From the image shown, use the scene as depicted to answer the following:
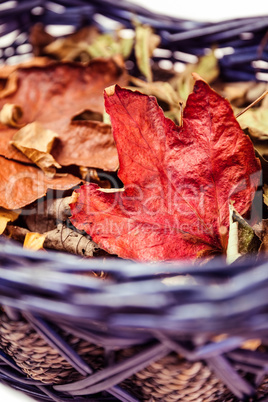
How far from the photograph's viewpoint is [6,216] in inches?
19.1

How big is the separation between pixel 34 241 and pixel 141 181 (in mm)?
116

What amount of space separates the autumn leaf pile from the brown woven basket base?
84 mm

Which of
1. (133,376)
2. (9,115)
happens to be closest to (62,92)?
(9,115)

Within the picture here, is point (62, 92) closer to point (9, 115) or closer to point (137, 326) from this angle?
point (9, 115)

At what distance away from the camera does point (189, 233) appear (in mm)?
438

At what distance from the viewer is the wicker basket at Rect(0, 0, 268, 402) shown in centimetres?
30

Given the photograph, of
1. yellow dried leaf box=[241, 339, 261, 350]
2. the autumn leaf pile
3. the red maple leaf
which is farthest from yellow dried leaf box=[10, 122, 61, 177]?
yellow dried leaf box=[241, 339, 261, 350]

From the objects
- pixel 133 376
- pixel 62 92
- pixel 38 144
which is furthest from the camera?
pixel 62 92

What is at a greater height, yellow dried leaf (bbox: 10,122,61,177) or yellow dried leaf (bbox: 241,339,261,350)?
yellow dried leaf (bbox: 10,122,61,177)

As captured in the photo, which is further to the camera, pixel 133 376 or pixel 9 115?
pixel 9 115

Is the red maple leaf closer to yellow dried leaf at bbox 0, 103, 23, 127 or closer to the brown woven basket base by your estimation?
the brown woven basket base

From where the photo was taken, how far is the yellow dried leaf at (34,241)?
1.47 ft

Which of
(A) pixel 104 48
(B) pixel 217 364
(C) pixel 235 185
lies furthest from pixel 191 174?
(A) pixel 104 48

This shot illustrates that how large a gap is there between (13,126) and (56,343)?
0.98 ft
